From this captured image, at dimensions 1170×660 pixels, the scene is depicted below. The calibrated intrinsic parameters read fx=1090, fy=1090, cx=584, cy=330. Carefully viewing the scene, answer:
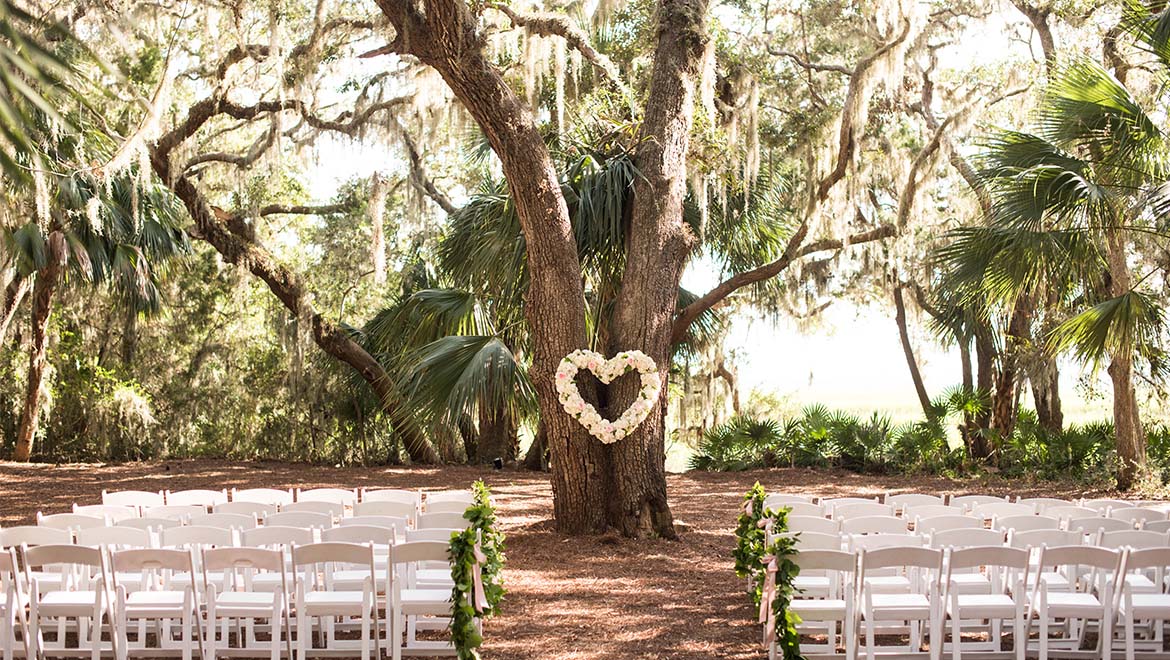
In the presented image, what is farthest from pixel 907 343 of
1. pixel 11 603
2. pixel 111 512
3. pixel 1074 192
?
pixel 11 603

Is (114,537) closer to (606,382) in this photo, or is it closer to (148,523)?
(148,523)

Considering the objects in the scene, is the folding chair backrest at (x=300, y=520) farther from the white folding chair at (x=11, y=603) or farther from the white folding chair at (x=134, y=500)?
the white folding chair at (x=134, y=500)

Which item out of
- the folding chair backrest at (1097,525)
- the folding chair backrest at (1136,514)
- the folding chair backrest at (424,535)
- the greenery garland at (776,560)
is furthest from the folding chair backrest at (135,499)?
the folding chair backrest at (1136,514)

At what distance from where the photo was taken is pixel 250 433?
20562 millimetres

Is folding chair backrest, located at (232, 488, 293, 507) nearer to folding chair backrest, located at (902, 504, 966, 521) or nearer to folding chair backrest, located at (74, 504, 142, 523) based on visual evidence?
folding chair backrest, located at (74, 504, 142, 523)

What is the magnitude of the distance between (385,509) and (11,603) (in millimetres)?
2613

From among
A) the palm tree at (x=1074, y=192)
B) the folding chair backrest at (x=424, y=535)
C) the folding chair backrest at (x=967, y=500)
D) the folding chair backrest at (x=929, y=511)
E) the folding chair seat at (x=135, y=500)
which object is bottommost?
the folding chair backrest at (x=967, y=500)

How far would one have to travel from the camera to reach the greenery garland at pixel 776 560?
534 centimetres

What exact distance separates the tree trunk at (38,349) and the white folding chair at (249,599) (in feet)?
35.4

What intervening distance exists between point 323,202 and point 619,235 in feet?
44.2

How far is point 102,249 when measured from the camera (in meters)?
16.0

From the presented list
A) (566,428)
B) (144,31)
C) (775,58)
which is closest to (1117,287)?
(775,58)

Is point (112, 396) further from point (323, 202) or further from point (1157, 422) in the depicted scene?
point (1157, 422)

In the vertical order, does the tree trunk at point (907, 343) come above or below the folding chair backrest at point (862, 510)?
above
